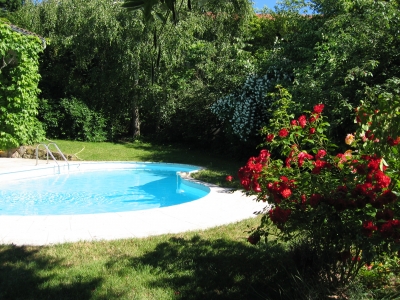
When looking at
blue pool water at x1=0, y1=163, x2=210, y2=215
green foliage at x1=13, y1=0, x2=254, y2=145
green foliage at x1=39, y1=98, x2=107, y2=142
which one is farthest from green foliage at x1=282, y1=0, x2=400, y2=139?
green foliage at x1=39, y1=98, x2=107, y2=142

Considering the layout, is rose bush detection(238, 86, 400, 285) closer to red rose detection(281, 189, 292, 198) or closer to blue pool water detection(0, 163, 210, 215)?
red rose detection(281, 189, 292, 198)

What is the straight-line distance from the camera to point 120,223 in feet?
20.1

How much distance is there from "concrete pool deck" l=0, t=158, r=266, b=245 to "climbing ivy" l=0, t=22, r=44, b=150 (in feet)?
24.2

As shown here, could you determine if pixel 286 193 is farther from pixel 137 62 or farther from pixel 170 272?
pixel 137 62

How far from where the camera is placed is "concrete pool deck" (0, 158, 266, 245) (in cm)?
546

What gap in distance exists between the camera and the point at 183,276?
4.05m

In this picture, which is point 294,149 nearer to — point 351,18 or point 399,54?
point 399,54

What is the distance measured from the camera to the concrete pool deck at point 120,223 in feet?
17.9

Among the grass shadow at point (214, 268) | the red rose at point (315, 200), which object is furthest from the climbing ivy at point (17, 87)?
the red rose at point (315, 200)

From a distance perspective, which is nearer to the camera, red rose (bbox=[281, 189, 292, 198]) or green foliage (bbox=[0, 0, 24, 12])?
red rose (bbox=[281, 189, 292, 198])

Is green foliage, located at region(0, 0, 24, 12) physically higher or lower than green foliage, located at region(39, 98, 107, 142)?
higher

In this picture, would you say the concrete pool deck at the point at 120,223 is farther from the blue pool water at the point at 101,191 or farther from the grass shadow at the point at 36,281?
the blue pool water at the point at 101,191

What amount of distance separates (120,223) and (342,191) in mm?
4007

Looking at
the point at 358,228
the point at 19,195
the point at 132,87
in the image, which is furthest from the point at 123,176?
the point at 358,228
